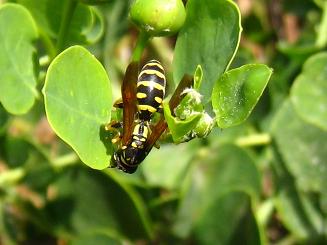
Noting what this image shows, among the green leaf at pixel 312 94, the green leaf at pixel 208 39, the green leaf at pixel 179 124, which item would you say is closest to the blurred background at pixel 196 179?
the green leaf at pixel 312 94

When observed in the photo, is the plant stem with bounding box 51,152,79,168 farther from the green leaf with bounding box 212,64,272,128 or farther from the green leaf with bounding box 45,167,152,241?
the green leaf with bounding box 212,64,272,128

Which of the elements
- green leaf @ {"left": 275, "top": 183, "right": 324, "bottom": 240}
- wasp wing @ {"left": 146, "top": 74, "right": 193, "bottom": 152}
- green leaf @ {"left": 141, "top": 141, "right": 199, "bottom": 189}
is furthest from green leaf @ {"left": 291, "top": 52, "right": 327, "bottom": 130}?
wasp wing @ {"left": 146, "top": 74, "right": 193, "bottom": 152}

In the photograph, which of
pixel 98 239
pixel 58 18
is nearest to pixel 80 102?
pixel 58 18

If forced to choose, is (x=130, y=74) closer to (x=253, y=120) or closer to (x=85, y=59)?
(x=85, y=59)

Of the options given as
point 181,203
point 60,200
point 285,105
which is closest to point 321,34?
point 285,105

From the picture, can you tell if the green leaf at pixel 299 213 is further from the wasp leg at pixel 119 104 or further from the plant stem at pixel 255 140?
the wasp leg at pixel 119 104

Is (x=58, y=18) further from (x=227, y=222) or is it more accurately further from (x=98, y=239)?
(x=227, y=222)
